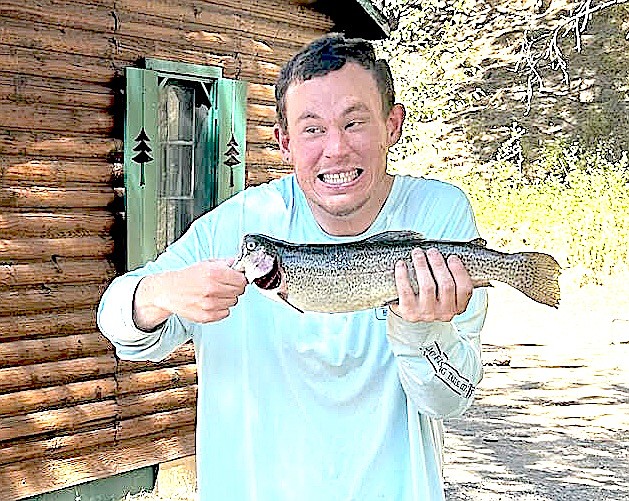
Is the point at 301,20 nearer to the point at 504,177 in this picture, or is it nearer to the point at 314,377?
the point at 314,377

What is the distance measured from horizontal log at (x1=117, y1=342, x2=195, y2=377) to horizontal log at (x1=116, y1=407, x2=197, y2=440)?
1.09ft

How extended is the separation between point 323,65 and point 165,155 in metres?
5.06

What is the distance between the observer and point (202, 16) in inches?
297

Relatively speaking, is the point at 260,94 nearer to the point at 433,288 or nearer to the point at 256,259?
the point at 256,259

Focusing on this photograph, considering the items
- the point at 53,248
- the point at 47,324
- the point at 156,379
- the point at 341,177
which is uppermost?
the point at 341,177

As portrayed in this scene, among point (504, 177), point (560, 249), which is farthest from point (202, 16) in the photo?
point (504, 177)

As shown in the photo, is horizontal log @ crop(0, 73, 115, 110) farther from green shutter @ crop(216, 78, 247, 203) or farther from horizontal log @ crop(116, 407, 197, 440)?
horizontal log @ crop(116, 407, 197, 440)

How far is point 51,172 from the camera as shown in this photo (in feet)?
21.5

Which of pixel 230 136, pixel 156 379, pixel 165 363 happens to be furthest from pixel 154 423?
pixel 230 136

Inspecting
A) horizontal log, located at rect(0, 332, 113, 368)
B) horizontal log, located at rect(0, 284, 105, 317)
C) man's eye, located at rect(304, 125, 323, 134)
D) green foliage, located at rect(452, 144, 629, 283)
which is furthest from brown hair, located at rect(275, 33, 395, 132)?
green foliage, located at rect(452, 144, 629, 283)

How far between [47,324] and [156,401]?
1.16 metres

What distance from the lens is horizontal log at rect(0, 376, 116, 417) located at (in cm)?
649

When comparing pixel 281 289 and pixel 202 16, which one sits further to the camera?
pixel 202 16

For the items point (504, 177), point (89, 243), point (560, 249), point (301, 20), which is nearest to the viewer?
point (89, 243)
